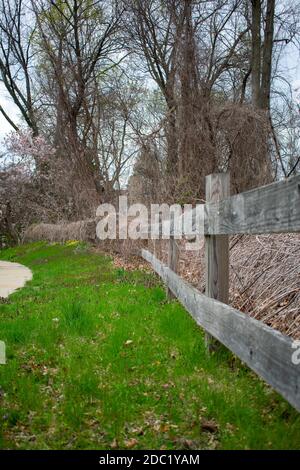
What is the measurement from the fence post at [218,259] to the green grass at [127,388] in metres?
0.51

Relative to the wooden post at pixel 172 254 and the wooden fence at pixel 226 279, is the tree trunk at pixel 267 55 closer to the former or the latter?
the wooden post at pixel 172 254

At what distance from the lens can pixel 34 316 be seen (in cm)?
608

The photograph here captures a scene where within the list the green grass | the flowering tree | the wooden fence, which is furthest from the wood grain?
the flowering tree

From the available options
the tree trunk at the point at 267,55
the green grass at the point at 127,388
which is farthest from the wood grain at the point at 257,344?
the tree trunk at the point at 267,55

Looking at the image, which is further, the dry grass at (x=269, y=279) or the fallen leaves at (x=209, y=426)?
the dry grass at (x=269, y=279)

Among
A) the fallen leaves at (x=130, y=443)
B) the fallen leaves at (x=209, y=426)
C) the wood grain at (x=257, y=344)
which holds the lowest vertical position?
the fallen leaves at (x=130, y=443)

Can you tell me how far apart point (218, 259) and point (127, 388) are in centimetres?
126

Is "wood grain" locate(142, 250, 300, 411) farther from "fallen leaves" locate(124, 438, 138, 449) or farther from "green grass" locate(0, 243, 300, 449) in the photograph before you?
"fallen leaves" locate(124, 438, 138, 449)

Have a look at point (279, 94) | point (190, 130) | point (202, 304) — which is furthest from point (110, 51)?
point (202, 304)

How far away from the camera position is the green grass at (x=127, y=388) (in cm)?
281

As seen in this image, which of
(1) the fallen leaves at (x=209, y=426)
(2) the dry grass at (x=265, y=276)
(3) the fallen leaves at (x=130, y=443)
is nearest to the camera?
(3) the fallen leaves at (x=130, y=443)

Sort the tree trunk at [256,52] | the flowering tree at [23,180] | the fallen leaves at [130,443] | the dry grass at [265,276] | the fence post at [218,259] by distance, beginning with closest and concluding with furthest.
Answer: the fallen leaves at [130,443]
the fence post at [218,259]
the dry grass at [265,276]
the tree trunk at [256,52]
the flowering tree at [23,180]
